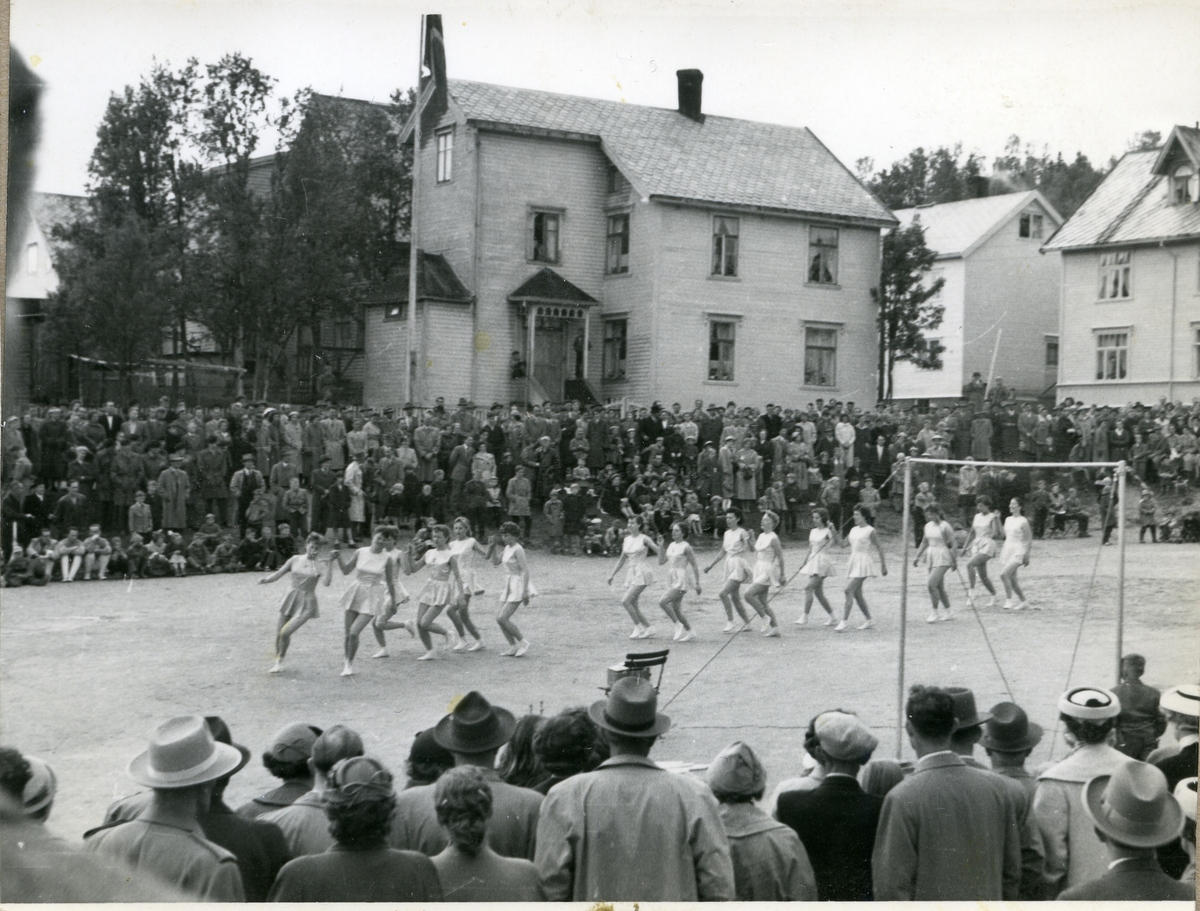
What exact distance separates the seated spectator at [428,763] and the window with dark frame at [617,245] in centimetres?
2448

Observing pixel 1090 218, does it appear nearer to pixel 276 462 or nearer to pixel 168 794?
pixel 276 462

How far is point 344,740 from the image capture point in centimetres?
518

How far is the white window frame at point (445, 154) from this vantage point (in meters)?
27.1

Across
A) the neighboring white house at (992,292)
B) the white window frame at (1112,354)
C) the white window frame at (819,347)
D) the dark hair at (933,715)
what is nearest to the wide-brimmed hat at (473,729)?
the dark hair at (933,715)

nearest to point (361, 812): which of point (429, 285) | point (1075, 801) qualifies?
point (1075, 801)

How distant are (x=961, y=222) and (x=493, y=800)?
3278 centimetres

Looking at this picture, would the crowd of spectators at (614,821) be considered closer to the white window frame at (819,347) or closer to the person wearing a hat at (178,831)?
the person wearing a hat at (178,831)

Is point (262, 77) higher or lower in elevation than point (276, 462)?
higher

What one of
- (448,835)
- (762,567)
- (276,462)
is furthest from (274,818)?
(276,462)

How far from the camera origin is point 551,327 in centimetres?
2919

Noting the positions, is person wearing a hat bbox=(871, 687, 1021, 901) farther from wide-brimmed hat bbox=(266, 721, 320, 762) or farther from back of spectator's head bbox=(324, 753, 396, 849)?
wide-brimmed hat bbox=(266, 721, 320, 762)

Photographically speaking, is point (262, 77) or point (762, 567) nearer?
point (262, 77)

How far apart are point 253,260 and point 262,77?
9.35m

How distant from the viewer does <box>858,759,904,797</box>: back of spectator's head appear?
5434 millimetres
